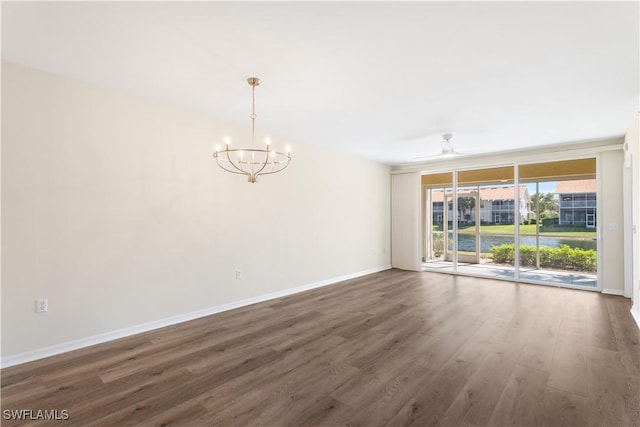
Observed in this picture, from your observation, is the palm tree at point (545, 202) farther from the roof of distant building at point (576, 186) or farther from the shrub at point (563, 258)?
the shrub at point (563, 258)

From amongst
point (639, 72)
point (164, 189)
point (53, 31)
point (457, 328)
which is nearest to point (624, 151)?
point (639, 72)

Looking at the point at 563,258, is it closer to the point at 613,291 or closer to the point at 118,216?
the point at 613,291

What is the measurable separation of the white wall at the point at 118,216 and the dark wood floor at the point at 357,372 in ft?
1.32

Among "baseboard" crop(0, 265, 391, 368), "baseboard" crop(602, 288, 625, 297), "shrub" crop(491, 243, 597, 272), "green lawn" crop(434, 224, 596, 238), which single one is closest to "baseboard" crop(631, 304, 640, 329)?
"baseboard" crop(602, 288, 625, 297)

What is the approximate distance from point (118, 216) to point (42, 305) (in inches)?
40.6

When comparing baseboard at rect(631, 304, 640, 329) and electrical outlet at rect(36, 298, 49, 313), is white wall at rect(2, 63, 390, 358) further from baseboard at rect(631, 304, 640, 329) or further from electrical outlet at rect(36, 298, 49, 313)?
baseboard at rect(631, 304, 640, 329)

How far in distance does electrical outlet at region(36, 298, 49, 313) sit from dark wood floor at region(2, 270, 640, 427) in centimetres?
48

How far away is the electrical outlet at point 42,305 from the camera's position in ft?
8.98

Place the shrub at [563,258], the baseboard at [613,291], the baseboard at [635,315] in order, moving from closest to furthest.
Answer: the baseboard at [635,315], the baseboard at [613,291], the shrub at [563,258]

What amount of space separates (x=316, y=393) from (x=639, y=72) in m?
4.02

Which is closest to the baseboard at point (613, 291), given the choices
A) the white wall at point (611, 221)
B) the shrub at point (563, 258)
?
the white wall at point (611, 221)

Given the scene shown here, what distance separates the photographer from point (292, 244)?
5125mm

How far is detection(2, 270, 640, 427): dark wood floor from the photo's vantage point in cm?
198

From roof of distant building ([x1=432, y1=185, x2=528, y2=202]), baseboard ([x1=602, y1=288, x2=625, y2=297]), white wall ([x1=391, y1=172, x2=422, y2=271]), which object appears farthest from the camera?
white wall ([x1=391, y1=172, x2=422, y2=271])
